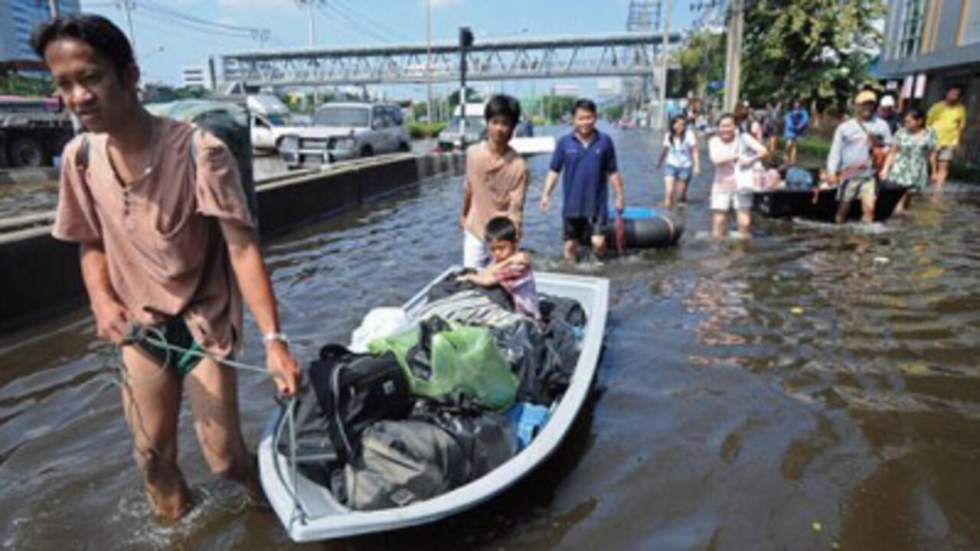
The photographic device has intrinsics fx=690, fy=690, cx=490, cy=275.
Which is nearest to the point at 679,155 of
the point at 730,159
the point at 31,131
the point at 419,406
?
the point at 730,159

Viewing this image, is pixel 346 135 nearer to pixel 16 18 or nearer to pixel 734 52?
pixel 734 52

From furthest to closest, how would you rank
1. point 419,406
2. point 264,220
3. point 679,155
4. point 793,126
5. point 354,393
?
point 793,126 → point 679,155 → point 264,220 → point 419,406 → point 354,393

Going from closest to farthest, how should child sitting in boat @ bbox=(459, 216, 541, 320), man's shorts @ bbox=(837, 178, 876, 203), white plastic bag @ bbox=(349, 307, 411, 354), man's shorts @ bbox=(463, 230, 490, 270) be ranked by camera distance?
white plastic bag @ bbox=(349, 307, 411, 354), child sitting in boat @ bbox=(459, 216, 541, 320), man's shorts @ bbox=(463, 230, 490, 270), man's shorts @ bbox=(837, 178, 876, 203)

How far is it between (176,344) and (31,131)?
18.7 metres

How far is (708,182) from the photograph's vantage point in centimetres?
1777

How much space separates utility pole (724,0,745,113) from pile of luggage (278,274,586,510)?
657 inches

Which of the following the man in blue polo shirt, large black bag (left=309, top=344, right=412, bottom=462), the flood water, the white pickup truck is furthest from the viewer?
the white pickup truck

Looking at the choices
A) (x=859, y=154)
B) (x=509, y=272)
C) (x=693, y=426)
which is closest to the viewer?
(x=693, y=426)

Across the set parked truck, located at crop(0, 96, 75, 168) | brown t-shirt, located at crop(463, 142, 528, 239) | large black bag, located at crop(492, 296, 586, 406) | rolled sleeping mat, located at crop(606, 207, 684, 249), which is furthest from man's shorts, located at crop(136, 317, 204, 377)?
parked truck, located at crop(0, 96, 75, 168)

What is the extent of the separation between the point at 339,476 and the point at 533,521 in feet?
3.36

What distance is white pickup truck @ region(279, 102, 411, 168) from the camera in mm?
18328

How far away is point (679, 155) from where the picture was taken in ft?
40.9

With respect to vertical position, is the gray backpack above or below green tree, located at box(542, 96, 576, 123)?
below

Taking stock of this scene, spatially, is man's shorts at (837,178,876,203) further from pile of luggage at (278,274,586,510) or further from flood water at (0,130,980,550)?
pile of luggage at (278,274,586,510)
